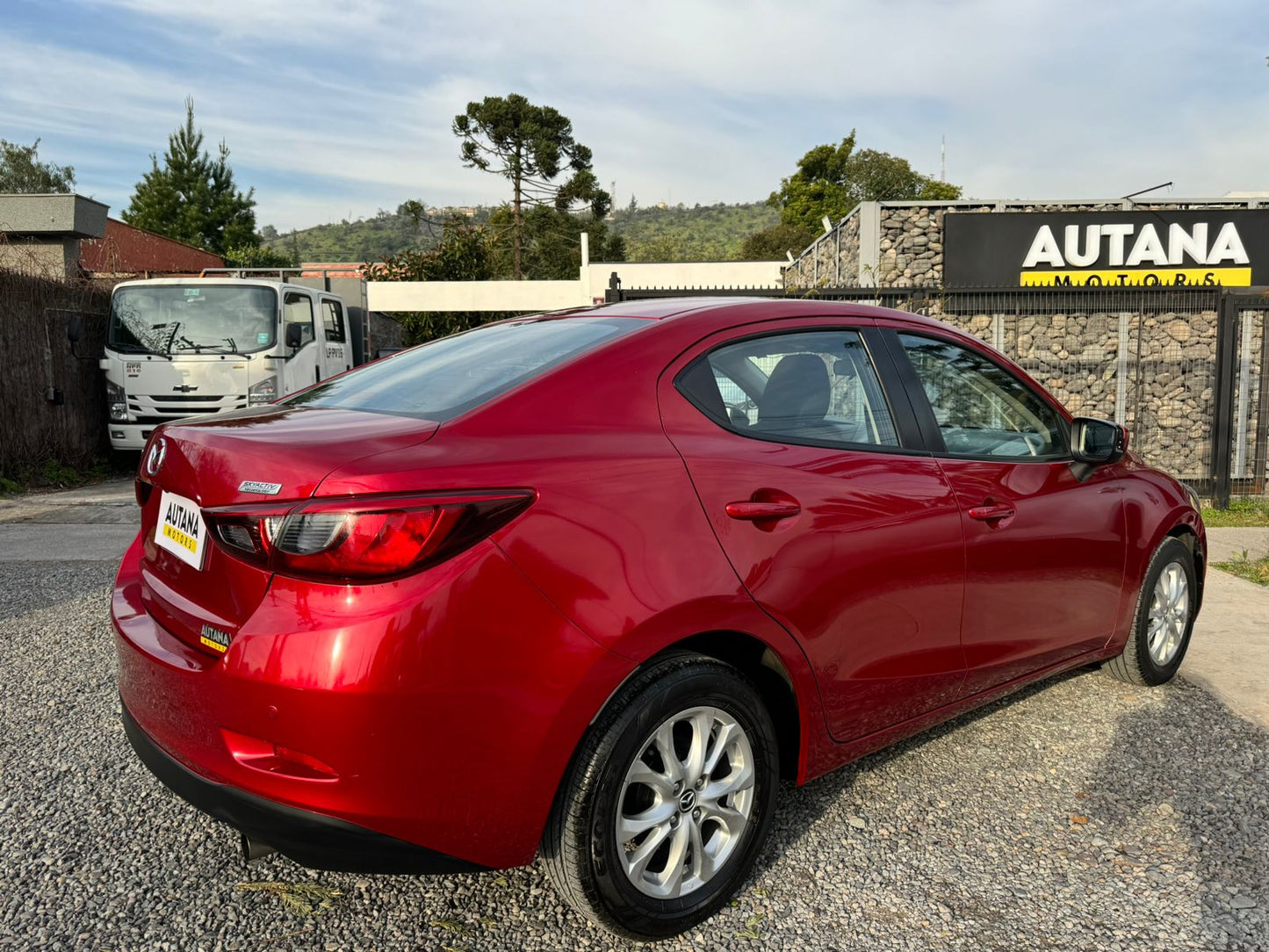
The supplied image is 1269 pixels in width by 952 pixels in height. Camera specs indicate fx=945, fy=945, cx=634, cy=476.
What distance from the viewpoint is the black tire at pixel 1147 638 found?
13.0ft

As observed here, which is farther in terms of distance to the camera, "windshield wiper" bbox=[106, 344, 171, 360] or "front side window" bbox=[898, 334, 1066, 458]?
"windshield wiper" bbox=[106, 344, 171, 360]

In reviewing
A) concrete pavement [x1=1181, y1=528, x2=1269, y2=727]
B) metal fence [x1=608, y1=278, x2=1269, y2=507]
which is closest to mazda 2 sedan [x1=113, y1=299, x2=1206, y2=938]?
concrete pavement [x1=1181, y1=528, x2=1269, y2=727]

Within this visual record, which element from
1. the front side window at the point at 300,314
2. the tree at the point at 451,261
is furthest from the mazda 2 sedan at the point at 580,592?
the tree at the point at 451,261

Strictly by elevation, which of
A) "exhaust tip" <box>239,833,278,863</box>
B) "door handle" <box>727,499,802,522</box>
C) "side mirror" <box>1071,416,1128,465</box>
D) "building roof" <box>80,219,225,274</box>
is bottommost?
"exhaust tip" <box>239,833,278,863</box>

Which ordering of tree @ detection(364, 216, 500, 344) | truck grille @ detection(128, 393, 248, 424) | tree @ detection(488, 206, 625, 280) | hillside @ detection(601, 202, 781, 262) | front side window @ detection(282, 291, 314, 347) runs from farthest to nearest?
hillside @ detection(601, 202, 781, 262)
tree @ detection(488, 206, 625, 280)
tree @ detection(364, 216, 500, 344)
front side window @ detection(282, 291, 314, 347)
truck grille @ detection(128, 393, 248, 424)

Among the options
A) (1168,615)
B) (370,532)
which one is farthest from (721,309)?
(1168,615)

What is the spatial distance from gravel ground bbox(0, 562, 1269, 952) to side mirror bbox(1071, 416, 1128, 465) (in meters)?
1.09

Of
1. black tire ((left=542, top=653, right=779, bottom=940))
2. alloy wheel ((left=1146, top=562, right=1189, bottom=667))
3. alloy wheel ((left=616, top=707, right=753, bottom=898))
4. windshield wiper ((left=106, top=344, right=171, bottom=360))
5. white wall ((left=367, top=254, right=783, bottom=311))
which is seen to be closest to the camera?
black tire ((left=542, top=653, right=779, bottom=940))

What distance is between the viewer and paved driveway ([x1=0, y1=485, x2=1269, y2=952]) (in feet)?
7.86

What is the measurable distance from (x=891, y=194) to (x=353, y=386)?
6299 cm

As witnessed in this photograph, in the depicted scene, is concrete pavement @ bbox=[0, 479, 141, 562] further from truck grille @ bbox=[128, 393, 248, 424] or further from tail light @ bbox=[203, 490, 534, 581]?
tail light @ bbox=[203, 490, 534, 581]

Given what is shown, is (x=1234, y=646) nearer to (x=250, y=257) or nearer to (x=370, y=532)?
(x=370, y=532)

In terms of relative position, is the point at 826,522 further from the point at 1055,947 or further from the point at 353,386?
the point at 353,386

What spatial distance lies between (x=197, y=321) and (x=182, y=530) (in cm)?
1054
